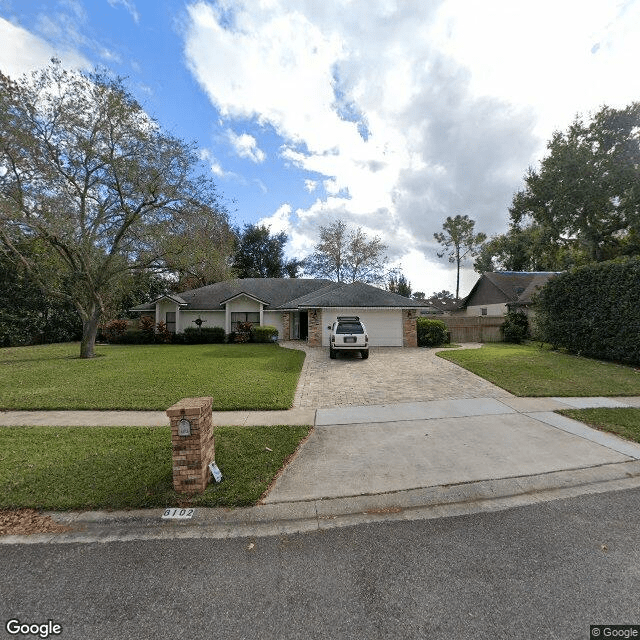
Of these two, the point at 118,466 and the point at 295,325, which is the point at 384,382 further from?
the point at 295,325

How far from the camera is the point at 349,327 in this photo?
48.7 feet

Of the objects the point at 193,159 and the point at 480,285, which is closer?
the point at 193,159

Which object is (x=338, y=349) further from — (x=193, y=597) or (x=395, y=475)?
(x=193, y=597)

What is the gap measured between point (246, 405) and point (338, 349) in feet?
25.2

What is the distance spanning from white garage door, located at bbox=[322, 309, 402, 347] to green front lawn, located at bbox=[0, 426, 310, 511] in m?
13.7

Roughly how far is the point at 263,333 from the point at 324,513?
61.7 feet

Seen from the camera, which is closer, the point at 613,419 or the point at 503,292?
the point at 613,419

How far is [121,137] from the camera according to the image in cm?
1381

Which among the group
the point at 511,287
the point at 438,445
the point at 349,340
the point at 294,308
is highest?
the point at 511,287

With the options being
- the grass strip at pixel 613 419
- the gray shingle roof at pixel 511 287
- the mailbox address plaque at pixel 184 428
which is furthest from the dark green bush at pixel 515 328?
the mailbox address plaque at pixel 184 428

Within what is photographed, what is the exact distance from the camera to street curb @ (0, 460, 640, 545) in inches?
124

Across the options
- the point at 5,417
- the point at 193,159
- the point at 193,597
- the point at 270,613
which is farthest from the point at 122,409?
the point at 193,159

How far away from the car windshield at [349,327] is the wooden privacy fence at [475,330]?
10332mm

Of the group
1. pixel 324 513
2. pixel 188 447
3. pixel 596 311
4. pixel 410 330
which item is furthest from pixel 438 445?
pixel 410 330
